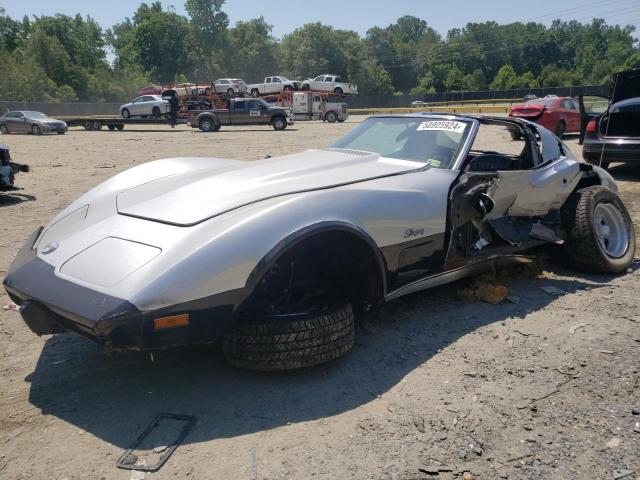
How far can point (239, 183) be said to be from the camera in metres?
3.21

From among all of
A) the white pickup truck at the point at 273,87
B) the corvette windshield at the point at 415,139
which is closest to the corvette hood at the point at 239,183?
the corvette windshield at the point at 415,139

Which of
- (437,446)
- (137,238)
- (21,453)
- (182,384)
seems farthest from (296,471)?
(137,238)

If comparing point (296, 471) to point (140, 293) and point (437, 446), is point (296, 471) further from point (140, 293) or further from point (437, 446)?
point (140, 293)

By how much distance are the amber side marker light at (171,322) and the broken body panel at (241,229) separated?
0.9 inches

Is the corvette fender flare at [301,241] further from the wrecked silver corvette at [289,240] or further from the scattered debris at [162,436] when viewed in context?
the scattered debris at [162,436]

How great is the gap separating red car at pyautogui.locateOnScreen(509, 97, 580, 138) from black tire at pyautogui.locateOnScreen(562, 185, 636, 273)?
13016 mm

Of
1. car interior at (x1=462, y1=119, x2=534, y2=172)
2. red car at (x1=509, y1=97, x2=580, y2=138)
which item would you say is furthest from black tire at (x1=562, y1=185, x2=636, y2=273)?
red car at (x1=509, y1=97, x2=580, y2=138)

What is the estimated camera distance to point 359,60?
289 feet

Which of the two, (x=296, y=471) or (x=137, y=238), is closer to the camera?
(x=296, y=471)

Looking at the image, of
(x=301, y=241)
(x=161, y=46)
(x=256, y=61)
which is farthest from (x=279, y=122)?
(x=256, y=61)

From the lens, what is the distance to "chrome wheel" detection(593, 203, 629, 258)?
482cm

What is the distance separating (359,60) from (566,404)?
9091cm

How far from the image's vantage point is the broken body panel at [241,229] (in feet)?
8.11

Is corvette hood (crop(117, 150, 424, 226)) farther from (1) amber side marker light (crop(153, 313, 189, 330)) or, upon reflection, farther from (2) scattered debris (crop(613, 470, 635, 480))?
(2) scattered debris (crop(613, 470, 635, 480))
